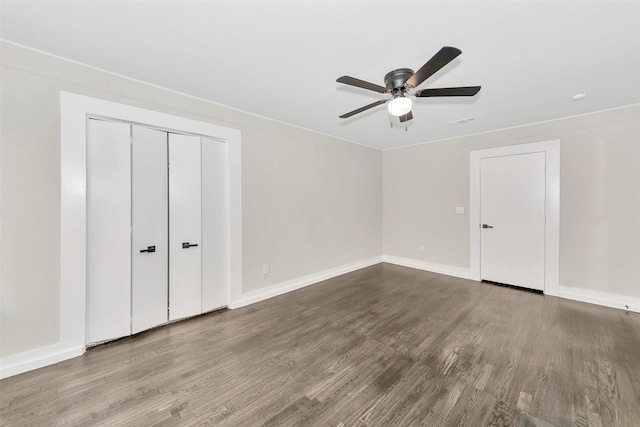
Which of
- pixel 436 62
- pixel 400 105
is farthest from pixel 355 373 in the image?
pixel 436 62

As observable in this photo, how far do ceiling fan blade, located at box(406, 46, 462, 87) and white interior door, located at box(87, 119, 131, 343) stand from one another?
2772 mm

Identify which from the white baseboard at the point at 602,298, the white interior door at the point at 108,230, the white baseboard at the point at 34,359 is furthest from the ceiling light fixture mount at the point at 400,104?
the white baseboard at the point at 602,298

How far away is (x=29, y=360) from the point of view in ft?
6.85

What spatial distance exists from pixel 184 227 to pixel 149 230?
349mm

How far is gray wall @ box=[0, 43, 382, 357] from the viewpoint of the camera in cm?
203

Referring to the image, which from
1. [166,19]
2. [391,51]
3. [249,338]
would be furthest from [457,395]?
[166,19]

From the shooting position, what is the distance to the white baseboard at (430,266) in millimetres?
4699

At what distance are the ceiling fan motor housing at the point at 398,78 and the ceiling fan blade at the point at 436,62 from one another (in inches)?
4.3

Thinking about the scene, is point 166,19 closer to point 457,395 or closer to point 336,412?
point 336,412

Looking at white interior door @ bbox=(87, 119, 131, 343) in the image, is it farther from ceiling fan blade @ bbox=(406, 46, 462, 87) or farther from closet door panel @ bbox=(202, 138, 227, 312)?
ceiling fan blade @ bbox=(406, 46, 462, 87)

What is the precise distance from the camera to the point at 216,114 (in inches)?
125

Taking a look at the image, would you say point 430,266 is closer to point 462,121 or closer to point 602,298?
point 602,298

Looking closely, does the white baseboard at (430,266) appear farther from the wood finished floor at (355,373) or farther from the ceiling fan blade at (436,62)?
the ceiling fan blade at (436,62)

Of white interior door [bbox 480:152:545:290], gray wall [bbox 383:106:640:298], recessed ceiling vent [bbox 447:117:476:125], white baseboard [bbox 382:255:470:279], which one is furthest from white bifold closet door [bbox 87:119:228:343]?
white interior door [bbox 480:152:545:290]
